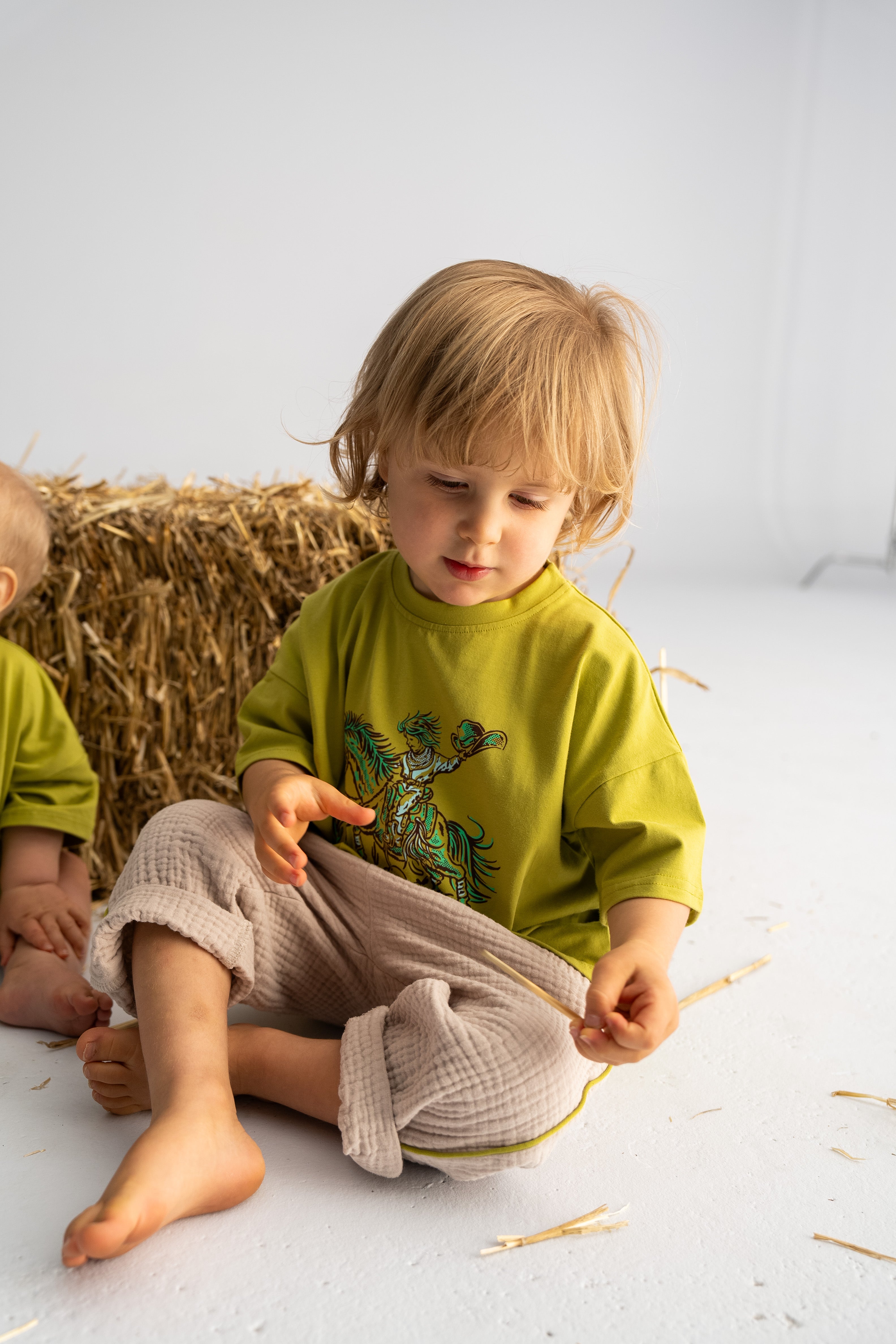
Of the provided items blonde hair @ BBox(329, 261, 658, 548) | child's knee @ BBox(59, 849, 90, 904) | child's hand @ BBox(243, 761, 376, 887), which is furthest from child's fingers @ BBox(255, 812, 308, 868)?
child's knee @ BBox(59, 849, 90, 904)

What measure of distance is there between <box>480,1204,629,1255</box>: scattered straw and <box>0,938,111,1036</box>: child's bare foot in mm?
460

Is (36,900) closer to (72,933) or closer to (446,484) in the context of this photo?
(72,933)

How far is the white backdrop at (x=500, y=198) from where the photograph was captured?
3881 millimetres

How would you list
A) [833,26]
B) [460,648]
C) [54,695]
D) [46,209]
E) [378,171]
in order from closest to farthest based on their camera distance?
[460,648] → [54,695] → [46,209] → [378,171] → [833,26]

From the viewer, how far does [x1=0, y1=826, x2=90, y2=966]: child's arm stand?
1.23 metres

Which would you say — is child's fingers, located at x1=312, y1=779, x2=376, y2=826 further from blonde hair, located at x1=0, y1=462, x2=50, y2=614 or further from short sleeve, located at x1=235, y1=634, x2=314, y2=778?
blonde hair, located at x1=0, y1=462, x2=50, y2=614

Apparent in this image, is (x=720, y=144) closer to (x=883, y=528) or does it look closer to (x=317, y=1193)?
(x=883, y=528)

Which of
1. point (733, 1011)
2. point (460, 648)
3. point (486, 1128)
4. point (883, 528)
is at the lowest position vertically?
point (883, 528)

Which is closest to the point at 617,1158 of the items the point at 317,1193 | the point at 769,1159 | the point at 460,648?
the point at 769,1159

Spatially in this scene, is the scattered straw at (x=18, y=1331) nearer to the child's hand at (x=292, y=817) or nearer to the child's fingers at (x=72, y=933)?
the child's hand at (x=292, y=817)

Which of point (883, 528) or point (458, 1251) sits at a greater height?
point (458, 1251)

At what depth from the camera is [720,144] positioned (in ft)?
15.1

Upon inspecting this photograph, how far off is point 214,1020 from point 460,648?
0.39 metres

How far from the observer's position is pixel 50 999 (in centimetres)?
112
